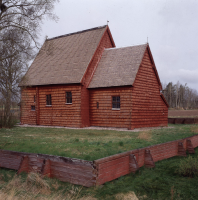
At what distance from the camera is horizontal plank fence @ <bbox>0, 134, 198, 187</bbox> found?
20.2 ft

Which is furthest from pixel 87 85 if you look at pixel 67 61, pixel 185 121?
pixel 185 121

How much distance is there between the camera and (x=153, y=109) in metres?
22.0

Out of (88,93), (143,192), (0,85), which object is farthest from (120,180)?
(88,93)

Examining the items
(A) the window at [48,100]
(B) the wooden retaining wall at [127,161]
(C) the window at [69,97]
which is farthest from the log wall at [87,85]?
(B) the wooden retaining wall at [127,161]

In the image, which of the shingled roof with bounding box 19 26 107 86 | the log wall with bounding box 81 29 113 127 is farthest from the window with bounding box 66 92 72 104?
the log wall with bounding box 81 29 113 127

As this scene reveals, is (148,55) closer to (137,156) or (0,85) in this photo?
(0,85)

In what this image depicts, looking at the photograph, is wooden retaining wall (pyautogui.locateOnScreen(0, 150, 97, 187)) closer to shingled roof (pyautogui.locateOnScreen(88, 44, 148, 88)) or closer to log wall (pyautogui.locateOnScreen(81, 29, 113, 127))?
shingled roof (pyautogui.locateOnScreen(88, 44, 148, 88))

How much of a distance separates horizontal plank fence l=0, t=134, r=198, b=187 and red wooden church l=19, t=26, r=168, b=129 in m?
11.1

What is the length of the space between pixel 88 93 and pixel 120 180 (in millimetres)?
15241

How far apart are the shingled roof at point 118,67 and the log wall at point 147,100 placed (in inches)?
24.4

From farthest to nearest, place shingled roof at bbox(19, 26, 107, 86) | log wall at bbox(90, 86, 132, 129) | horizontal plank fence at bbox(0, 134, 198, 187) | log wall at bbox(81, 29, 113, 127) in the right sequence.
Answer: shingled roof at bbox(19, 26, 107, 86), log wall at bbox(81, 29, 113, 127), log wall at bbox(90, 86, 132, 129), horizontal plank fence at bbox(0, 134, 198, 187)

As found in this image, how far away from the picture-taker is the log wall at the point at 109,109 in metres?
19.5

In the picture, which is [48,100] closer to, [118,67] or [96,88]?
[96,88]

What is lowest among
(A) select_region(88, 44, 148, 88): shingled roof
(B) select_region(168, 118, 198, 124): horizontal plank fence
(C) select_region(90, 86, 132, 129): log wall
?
(B) select_region(168, 118, 198, 124): horizontal plank fence
